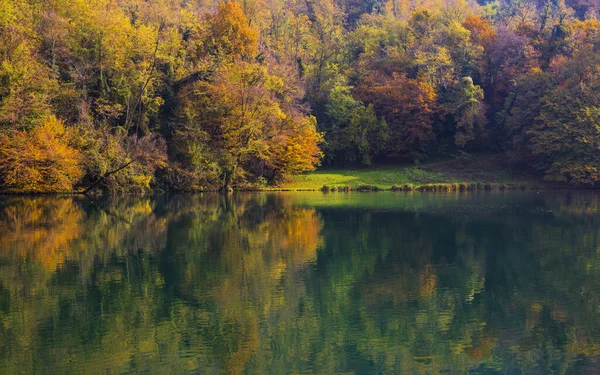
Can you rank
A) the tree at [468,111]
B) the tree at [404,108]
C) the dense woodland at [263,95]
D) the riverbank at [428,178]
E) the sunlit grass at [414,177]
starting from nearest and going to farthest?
the dense woodland at [263,95] < the riverbank at [428,178] < the sunlit grass at [414,177] < the tree at [468,111] < the tree at [404,108]

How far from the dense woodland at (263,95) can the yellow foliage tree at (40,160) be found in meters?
0.12

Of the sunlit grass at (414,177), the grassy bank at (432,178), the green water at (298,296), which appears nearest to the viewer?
the green water at (298,296)

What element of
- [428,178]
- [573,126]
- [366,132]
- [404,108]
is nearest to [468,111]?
[404,108]

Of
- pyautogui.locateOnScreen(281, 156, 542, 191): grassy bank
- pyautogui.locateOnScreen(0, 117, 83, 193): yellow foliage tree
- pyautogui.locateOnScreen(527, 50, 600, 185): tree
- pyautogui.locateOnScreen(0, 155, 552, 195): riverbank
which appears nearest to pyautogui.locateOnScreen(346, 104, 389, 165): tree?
pyautogui.locateOnScreen(0, 155, 552, 195): riverbank

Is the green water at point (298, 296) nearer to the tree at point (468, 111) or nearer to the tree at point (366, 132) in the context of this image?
the tree at point (468, 111)

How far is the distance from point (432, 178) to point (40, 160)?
113ft

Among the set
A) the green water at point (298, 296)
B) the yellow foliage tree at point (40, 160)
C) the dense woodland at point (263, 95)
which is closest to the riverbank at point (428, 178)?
the dense woodland at point (263, 95)

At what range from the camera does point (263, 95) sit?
55500 mm

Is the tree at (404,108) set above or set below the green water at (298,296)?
above

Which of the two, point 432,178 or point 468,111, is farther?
point 468,111

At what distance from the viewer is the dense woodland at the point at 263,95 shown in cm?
4841

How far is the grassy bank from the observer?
58844 mm

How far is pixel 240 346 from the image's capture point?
12844 millimetres

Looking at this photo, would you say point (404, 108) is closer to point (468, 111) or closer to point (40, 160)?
point (468, 111)
